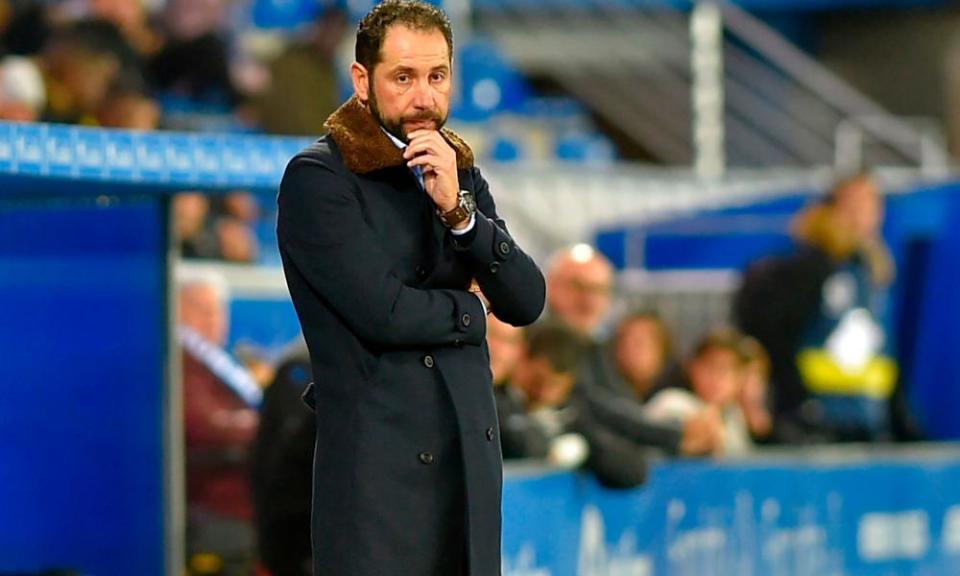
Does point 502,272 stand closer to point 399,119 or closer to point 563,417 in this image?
point 399,119

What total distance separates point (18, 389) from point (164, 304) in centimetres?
53

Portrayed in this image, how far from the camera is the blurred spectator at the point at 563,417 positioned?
7.02 metres

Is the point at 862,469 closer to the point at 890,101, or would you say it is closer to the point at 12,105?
the point at 12,105

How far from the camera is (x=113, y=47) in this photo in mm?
10023

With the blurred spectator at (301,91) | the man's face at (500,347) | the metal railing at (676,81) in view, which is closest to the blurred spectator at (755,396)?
the man's face at (500,347)

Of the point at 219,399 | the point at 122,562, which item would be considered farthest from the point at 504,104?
the point at 122,562

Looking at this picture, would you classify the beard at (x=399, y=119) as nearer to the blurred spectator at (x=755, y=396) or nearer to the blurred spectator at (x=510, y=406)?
the blurred spectator at (x=510, y=406)

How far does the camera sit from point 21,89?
9281 millimetres

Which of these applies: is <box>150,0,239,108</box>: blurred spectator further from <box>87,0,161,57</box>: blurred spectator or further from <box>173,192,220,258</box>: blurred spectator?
<box>173,192,220,258</box>: blurred spectator

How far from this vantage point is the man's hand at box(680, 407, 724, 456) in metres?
8.09

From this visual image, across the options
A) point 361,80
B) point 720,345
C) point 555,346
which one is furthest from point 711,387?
point 361,80

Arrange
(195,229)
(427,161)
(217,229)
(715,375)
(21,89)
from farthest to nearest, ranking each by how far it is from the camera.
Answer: (217,229)
(195,229)
(21,89)
(715,375)
(427,161)

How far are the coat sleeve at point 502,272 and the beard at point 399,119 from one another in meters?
0.20

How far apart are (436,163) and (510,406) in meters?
3.39
